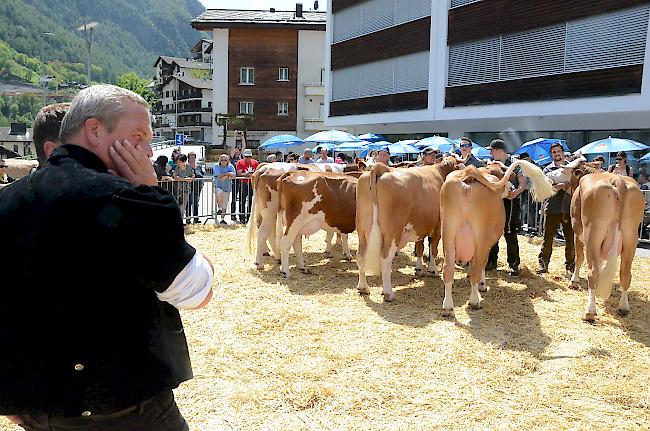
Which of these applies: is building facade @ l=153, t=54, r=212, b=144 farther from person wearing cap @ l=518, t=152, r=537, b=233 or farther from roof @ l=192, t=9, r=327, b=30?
person wearing cap @ l=518, t=152, r=537, b=233

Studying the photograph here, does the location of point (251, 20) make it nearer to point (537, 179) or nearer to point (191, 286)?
point (537, 179)

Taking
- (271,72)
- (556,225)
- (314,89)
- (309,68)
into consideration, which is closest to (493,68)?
(556,225)

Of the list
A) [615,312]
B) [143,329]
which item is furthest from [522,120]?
[143,329]

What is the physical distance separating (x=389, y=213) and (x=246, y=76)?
42.6 metres

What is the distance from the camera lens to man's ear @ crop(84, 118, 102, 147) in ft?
6.24

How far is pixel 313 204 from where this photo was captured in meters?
8.55

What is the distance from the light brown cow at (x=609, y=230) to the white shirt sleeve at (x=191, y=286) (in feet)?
17.9

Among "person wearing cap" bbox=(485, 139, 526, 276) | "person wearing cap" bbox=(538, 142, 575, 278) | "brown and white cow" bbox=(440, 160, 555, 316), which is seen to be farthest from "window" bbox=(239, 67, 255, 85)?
"brown and white cow" bbox=(440, 160, 555, 316)

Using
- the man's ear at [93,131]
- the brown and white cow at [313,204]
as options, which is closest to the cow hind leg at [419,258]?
the brown and white cow at [313,204]

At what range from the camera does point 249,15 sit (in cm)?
4772

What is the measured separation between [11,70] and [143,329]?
188208mm

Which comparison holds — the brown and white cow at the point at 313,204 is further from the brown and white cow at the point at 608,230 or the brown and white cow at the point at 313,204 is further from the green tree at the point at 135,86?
the green tree at the point at 135,86

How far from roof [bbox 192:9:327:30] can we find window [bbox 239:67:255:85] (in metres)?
3.49

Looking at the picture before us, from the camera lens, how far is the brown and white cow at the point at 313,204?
8.51 m
